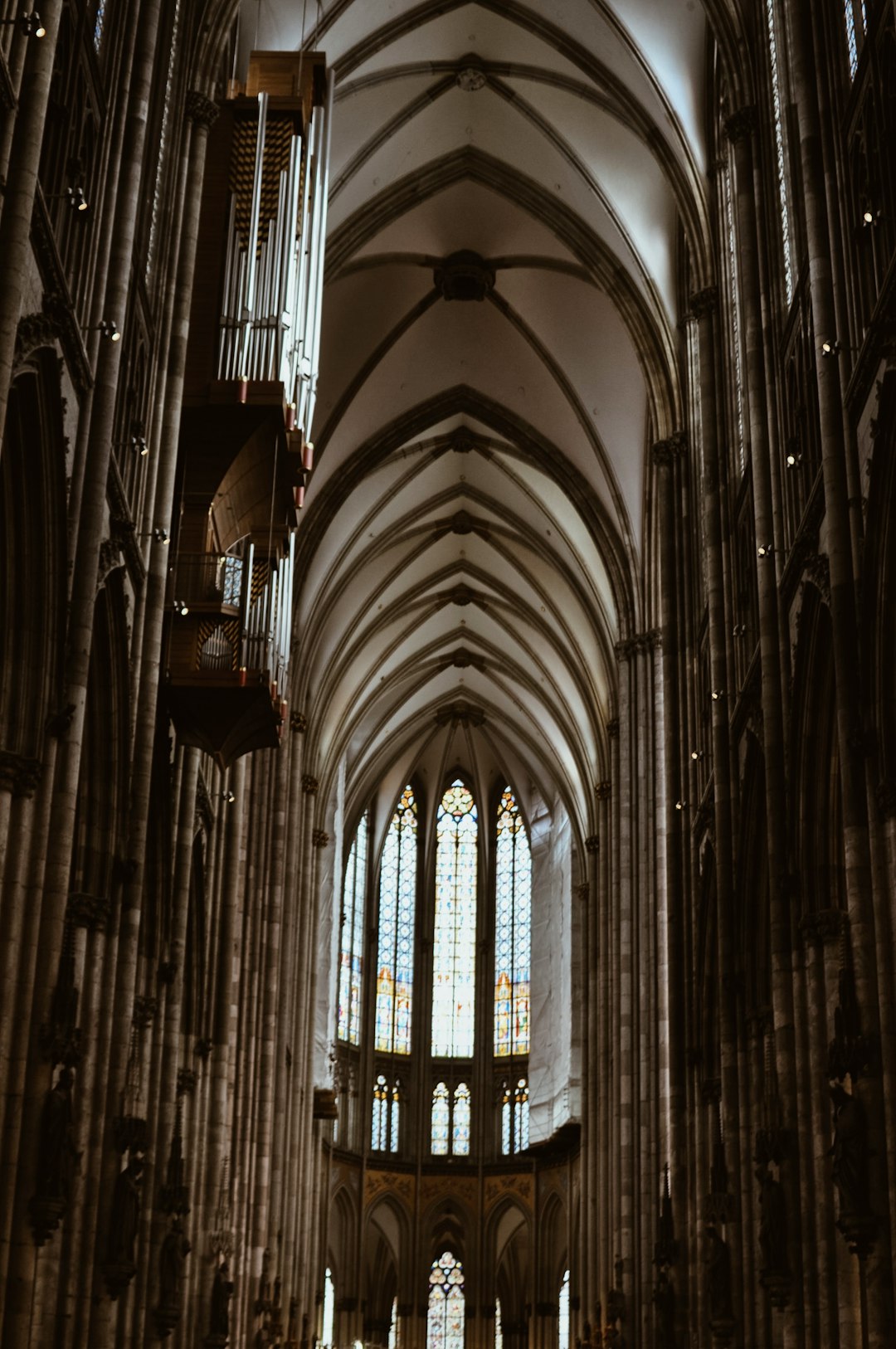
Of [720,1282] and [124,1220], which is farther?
[720,1282]

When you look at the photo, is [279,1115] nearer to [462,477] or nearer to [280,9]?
[462,477]

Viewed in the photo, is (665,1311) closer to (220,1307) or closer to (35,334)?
(220,1307)

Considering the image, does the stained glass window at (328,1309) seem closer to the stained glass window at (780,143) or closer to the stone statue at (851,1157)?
the stained glass window at (780,143)

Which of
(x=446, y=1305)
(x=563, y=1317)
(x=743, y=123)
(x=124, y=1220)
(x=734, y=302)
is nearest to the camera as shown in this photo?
(x=124, y=1220)

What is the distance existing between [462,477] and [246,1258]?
17.8 meters

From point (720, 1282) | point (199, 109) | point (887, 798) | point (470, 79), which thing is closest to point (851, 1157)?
point (887, 798)

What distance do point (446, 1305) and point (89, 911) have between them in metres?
34.7

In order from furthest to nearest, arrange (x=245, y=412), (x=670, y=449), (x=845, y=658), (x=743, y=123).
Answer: (x=670, y=449) → (x=743, y=123) → (x=245, y=412) → (x=845, y=658)

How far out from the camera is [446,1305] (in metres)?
49.2

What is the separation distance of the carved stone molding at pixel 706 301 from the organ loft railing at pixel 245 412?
605 centimetres

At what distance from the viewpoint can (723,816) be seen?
22406 mm

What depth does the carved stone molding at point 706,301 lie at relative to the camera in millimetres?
25891

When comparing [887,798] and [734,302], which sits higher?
[734,302]

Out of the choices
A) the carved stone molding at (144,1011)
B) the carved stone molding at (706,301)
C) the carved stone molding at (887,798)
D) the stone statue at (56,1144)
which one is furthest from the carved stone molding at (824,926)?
the carved stone molding at (706,301)
